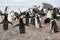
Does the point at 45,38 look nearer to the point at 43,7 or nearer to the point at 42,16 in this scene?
the point at 42,16

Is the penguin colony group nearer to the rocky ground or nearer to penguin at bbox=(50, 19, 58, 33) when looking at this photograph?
penguin at bbox=(50, 19, 58, 33)

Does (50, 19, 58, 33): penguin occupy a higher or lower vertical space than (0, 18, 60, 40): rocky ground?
higher

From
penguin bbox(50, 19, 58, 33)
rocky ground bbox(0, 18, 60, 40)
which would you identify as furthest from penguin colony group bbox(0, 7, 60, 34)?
rocky ground bbox(0, 18, 60, 40)

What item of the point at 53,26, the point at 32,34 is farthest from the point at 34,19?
the point at 32,34

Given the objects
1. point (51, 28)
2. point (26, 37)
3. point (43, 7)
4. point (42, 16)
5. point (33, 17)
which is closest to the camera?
point (26, 37)

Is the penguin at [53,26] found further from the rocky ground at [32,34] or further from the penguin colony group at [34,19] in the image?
the rocky ground at [32,34]

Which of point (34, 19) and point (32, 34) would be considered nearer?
point (32, 34)

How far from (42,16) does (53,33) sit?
437 centimetres

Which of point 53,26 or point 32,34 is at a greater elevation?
point 53,26

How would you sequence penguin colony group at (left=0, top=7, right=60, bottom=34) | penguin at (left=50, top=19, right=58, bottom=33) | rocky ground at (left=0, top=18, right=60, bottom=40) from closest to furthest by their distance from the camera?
rocky ground at (left=0, top=18, right=60, bottom=40)
penguin at (left=50, top=19, right=58, bottom=33)
penguin colony group at (left=0, top=7, right=60, bottom=34)

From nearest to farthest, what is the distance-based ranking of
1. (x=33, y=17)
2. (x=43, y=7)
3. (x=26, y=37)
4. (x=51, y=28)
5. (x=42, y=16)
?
1. (x=26, y=37)
2. (x=51, y=28)
3. (x=33, y=17)
4. (x=42, y=16)
5. (x=43, y=7)

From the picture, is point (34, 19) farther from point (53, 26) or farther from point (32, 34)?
point (32, 34)

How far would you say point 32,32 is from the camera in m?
13.3

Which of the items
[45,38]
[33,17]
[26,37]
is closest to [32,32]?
[26,37]
